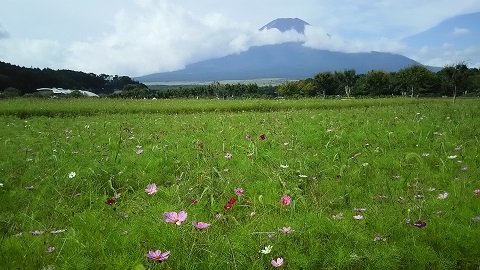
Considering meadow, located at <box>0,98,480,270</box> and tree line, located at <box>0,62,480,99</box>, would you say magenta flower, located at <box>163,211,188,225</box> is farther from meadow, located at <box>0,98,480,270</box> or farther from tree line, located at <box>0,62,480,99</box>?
tree line, located at <box>0,62,480,99</box>

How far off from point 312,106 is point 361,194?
25.2 metres

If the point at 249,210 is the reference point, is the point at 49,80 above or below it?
above

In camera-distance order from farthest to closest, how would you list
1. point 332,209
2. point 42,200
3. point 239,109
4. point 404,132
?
point 239,109
point 404,132
point 42,200
point 332,209

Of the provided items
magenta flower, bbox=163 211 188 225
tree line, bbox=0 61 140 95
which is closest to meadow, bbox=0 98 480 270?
magenta flower, bbox=163 211 188 225

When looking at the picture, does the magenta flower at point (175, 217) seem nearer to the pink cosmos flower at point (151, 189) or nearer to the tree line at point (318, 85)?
the pink cosmos flower at point (151, 189)

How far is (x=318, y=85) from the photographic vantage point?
331 ft

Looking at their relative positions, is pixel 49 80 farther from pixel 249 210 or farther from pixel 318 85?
pixel 249 210

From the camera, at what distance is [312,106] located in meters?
28.9

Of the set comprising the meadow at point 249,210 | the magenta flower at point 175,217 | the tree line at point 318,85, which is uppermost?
the tree line at point 318,85

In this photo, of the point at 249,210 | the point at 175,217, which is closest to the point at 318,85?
the point at 249,210

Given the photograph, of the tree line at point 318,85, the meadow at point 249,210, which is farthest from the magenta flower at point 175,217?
the tree line at point 318,85

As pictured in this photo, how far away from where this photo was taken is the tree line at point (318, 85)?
259 ft

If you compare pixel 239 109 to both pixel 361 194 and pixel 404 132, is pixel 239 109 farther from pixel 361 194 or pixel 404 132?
pixel 361 194

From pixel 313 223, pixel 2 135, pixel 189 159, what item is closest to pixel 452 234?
pixel 313 223
